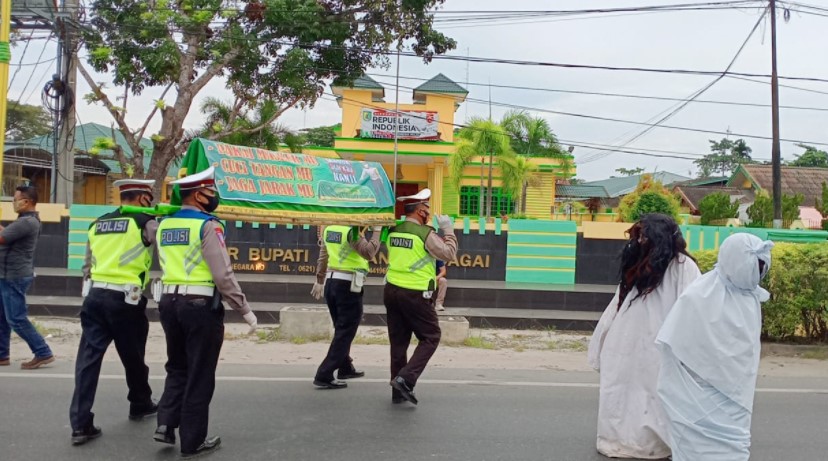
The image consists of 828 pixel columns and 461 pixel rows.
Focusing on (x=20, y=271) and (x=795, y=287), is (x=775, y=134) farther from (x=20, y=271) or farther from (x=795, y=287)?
(x=20, y=271)

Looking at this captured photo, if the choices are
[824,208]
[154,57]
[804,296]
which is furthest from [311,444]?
[824,208]

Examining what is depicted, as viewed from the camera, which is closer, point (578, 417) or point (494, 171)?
point (578, 417)

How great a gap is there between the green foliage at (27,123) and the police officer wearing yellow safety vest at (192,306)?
95.4ft

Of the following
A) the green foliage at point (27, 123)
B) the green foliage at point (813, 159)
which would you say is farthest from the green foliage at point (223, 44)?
the green foliage at point (813, 159)

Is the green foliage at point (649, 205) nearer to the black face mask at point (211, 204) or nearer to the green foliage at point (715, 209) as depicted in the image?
the green foliage at point (715, 209)

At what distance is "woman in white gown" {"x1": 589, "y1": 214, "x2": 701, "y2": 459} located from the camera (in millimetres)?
4250

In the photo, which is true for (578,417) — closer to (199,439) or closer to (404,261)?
(404,261)

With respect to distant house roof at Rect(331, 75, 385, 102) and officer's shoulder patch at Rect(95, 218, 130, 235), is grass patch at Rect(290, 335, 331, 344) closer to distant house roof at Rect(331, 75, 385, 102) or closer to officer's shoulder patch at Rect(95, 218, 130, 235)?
officer's shoulder patch at Rect(95, 218, 130, 235)

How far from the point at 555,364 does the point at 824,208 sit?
54.6ft

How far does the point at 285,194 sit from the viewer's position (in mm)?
5508

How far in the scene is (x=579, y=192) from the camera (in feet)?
125

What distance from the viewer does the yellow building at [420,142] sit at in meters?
24.5

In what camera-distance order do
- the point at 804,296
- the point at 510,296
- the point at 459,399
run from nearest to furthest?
the point at 459,399, the point at 804,296, the point at 510,296

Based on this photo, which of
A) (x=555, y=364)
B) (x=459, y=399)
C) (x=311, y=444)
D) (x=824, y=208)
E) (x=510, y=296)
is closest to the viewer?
(x=311, y=444)
